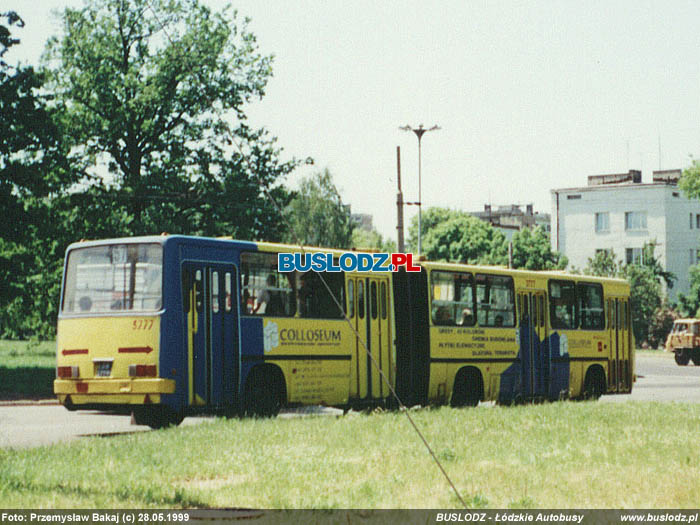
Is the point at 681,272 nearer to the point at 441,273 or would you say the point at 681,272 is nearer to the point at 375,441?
the point at 441,273

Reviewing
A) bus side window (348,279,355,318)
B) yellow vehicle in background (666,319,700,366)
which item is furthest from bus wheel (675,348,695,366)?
bus side window (348,279,355,318)

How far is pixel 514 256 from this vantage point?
317ft

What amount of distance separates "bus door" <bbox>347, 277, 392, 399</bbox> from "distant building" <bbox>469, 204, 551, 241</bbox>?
121924 millimetres

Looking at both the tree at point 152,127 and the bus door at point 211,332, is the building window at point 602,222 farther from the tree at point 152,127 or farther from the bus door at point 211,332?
the bus door at point 211,332

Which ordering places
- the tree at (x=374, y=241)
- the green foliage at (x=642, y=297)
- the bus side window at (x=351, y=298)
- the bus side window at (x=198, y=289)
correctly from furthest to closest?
the tree at (x=374, y=241) → the green foliage at (x=642, y=297) → the bus side window at (x=351, y=298) → the bus side window at (x=198, y=289)

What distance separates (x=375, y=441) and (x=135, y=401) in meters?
4.39

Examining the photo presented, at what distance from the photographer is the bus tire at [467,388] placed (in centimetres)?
2230

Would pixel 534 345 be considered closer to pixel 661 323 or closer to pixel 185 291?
pixel 185 291

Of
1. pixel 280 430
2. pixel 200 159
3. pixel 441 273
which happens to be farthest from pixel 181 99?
pixel 280 430

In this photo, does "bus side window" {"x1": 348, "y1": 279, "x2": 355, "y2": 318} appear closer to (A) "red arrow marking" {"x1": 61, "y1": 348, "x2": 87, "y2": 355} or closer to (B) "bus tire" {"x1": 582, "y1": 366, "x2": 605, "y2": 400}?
(A) "red arrow marking" {"x1": 61, "y1": 348, "x2": 87, "y2": 355}

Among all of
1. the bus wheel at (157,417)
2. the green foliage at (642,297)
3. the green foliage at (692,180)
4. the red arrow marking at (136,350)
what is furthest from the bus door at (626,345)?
the green foliage at (642,297)

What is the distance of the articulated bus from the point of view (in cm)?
1681

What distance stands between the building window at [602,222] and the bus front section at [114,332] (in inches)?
3250

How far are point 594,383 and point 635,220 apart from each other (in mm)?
70381
